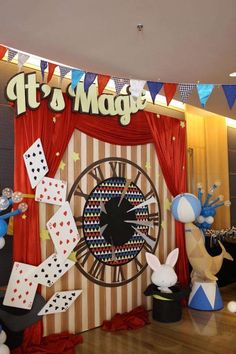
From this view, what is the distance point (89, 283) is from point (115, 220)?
2.32ft

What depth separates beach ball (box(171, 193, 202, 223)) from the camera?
4.01 meters

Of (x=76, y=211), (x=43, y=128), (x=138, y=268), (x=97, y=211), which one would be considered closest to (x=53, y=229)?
(x=76, y=211)

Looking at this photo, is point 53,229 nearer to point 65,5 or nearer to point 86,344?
point 86,344

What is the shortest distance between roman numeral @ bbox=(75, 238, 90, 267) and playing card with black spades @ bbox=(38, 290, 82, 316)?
30 centimetres

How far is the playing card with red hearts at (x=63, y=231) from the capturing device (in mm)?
3252

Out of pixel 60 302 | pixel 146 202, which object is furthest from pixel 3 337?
pixel 146 202

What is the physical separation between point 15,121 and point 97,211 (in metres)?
1.23

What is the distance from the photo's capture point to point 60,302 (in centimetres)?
324

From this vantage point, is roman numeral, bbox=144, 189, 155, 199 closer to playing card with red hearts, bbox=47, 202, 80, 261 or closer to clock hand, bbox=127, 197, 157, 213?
clock hand, bbox=127, 197, 157, 213

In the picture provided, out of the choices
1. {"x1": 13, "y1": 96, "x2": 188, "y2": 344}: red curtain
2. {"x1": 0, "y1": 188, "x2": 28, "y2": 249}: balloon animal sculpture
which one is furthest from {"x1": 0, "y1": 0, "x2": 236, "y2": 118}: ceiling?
{"x1": 0, "y1": 188, "x2": 28, "y2": 249}: balloon animal sculpture

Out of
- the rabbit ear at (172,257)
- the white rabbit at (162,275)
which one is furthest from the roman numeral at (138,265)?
the rabbit ear at (172,257)

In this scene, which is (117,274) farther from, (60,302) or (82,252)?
(60,302)

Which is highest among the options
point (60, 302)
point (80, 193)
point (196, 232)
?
point (80, 193)

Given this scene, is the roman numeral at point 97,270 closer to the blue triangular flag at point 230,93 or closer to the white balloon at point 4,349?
the white balloon at point 4,349
